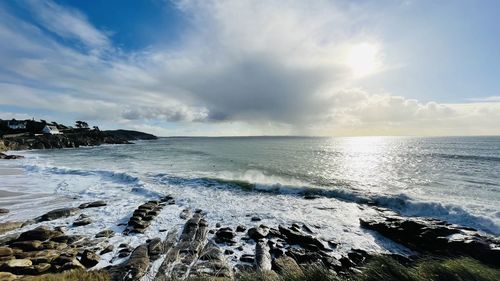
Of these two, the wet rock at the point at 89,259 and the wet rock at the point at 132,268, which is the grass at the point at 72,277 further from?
the wet rock at the point at 89,259

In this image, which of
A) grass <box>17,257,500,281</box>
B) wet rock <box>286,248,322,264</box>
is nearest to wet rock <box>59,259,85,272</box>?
grass <box>17,257,500,281</box>

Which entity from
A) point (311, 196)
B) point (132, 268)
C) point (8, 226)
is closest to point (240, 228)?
point (132, 268)

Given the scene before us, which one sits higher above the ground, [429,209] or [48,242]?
[48,242]

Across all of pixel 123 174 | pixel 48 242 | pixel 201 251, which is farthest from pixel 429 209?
pixel 123 174

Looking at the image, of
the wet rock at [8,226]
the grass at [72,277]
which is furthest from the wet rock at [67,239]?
the grass at [72,277]

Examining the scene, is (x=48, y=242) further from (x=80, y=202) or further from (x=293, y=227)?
(x=293, y=227)

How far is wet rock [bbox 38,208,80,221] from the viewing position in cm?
1193

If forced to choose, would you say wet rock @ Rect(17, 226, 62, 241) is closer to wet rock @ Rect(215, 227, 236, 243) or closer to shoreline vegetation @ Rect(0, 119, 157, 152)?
wet rock @ Rect(215, 227, 236, 243)

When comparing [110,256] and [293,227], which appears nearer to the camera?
[110,256]

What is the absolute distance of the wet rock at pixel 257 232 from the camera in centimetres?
1056

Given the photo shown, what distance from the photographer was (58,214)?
40.5 feet

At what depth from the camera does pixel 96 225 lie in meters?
11.4

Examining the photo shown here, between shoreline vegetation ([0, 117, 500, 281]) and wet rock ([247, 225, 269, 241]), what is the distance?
4cm

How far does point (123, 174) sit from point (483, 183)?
33936 mm
